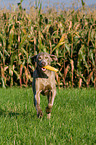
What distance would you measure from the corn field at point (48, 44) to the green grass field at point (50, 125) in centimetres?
322

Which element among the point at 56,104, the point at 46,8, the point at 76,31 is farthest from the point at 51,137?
the point at 46,8

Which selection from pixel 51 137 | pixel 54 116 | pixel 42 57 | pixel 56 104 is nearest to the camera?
pixel 51 137

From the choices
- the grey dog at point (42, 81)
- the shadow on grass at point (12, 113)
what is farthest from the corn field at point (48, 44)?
the grey dog at point (42, 81)

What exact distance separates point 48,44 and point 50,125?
5.63 m

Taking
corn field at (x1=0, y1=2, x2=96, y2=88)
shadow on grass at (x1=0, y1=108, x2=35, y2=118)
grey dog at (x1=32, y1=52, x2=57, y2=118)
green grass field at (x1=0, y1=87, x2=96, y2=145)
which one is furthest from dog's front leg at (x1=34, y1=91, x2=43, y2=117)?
corn field at (x1=0, y1=2, x2=96, y2=88)

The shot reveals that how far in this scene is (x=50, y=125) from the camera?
4.62 meters

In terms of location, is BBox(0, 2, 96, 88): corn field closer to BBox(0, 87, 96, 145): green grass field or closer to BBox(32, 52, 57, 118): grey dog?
BBox(0, 87, 96, 145): green grass field

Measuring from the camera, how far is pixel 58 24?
9.92 metres

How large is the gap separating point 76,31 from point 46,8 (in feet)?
5.42

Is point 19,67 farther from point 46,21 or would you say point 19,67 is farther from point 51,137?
point 51,137

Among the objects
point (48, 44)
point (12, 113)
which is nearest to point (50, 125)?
point (12, 113)

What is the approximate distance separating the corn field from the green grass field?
127 inches

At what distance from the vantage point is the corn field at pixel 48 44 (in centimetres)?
→ 973

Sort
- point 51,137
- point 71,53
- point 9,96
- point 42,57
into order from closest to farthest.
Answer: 1. point 51,137
2. point 42,57
3. point 9,96
4. point 71,53
